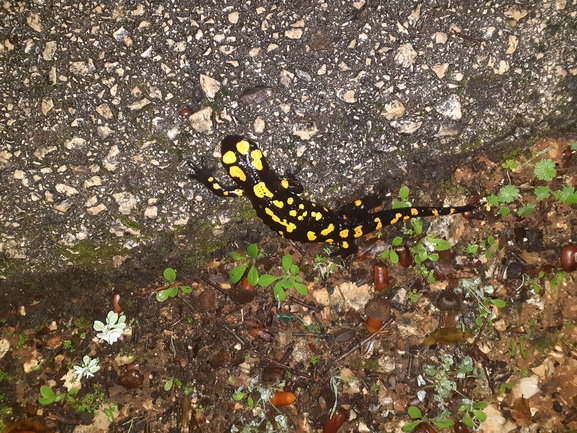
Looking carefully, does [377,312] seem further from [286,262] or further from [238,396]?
[238,396]

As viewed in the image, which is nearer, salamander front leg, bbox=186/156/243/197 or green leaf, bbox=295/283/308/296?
A: salamander front leg, bbox=186/156/243/197

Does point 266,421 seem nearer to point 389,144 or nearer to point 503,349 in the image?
point 503,349

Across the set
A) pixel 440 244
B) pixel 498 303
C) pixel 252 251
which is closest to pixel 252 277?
pixel 252 251

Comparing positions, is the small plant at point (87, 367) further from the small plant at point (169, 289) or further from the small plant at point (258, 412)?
the small plant at point (258, 412)

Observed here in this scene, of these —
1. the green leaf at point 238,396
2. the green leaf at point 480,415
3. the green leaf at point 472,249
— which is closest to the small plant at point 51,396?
the green leaf at point 238,396

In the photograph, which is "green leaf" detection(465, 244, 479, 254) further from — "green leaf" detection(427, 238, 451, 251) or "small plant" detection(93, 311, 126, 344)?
"small plant" detection(93, 311, 126, 344)

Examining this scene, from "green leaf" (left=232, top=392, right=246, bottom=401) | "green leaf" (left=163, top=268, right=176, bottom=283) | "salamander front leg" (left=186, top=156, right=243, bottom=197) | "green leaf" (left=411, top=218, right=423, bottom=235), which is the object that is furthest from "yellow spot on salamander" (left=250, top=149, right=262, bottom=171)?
"green leaf" (left=232, top=392, right=246, bottom=401)
